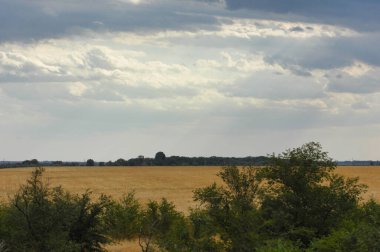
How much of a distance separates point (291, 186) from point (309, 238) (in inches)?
112

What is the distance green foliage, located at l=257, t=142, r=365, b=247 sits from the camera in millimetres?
25062

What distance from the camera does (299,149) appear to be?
2720 cm

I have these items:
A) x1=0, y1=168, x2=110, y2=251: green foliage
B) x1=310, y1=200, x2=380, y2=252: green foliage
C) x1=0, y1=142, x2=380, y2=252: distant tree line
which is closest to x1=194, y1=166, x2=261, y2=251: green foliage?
x1=0, y1=142, x2=380, y2=252: distant tree line

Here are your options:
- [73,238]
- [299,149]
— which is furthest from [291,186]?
[73,238]

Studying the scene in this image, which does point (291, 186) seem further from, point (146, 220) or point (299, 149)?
point (146, 220)

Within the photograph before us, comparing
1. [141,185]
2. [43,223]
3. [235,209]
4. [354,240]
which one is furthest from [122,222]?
[141,185]

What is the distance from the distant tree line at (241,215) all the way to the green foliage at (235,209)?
1.6 inches

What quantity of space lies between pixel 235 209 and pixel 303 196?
4249 mm

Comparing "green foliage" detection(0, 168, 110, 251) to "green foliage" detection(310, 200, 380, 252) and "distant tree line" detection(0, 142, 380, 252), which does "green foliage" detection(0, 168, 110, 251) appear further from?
"green foliage" detection(310, 200, 380, 252)

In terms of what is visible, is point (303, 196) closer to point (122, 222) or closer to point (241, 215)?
point (241, 215)

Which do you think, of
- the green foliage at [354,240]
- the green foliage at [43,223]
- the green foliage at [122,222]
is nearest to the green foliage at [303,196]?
the green foliage at [354,240]

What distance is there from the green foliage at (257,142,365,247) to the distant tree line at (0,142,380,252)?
0.15 feet

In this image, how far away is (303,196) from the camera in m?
26.1

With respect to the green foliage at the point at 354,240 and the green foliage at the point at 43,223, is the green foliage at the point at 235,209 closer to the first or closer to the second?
the green foliage at the point at 354,240
